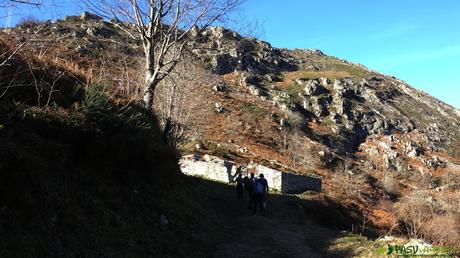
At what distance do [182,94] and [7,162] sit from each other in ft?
69.7

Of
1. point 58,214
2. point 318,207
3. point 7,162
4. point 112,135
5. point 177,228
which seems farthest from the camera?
point 318,207

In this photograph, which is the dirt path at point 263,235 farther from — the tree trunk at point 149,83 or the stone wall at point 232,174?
the stone wall at point 232,174

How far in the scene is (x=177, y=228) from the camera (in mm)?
9617

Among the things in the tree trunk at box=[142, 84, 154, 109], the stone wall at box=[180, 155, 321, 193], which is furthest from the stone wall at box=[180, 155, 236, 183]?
the tree trunk at box=[142, 84, 154, 109]

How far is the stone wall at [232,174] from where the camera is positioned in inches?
1089

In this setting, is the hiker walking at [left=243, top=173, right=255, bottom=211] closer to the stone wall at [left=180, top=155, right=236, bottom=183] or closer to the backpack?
the backpack

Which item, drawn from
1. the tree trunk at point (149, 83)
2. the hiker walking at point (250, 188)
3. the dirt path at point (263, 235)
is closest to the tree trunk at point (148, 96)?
the tree trunk at point (149, 83)

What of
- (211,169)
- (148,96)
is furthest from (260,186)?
(211,169)

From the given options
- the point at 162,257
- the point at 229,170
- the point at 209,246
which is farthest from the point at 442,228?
the point at 162,257

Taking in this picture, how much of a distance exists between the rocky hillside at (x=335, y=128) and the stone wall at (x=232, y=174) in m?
3.21

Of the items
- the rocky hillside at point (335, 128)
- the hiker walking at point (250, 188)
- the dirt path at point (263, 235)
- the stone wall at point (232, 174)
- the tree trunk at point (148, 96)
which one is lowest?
the dirt path at point (263, 235)

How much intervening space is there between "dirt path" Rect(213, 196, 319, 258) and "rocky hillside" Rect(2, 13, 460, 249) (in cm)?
1306

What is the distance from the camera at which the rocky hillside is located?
180 feet

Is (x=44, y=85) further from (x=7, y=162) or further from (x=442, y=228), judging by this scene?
(x=442, y=228)
